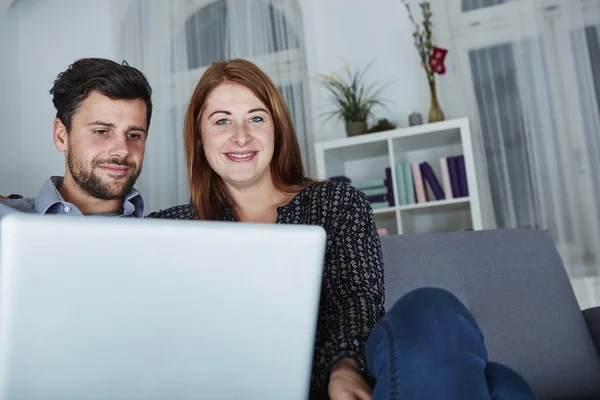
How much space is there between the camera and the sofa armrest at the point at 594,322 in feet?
5.26

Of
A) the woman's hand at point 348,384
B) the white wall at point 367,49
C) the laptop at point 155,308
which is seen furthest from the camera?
the white wall at point 367,49

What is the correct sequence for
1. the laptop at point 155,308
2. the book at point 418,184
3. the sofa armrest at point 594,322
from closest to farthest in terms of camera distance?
the laptop at point 155,308
the sofa armrest at point 594,322
the book at point 418,184

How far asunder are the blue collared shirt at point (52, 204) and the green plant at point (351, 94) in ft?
6.52

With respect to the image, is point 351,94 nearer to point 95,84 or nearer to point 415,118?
point 415,118

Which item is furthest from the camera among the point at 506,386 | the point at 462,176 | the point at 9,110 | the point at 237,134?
the point at 9,110

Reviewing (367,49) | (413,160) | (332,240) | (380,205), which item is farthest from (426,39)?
(332,240)

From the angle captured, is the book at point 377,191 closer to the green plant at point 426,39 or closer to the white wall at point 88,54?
the white wall at point 88,54

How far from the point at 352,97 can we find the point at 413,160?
1.69ft

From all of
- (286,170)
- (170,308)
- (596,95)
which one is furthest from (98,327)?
(596,95)

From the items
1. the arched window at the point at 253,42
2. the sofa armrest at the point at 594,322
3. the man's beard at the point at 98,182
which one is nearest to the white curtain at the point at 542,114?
the arched window at the point at 253,42

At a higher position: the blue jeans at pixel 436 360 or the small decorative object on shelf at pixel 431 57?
the small decorative object on shelf at pixel 431 57

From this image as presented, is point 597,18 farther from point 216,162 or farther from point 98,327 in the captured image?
point 98,327

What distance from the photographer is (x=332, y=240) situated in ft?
4.42

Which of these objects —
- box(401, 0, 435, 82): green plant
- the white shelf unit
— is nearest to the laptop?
the white shelf unit
